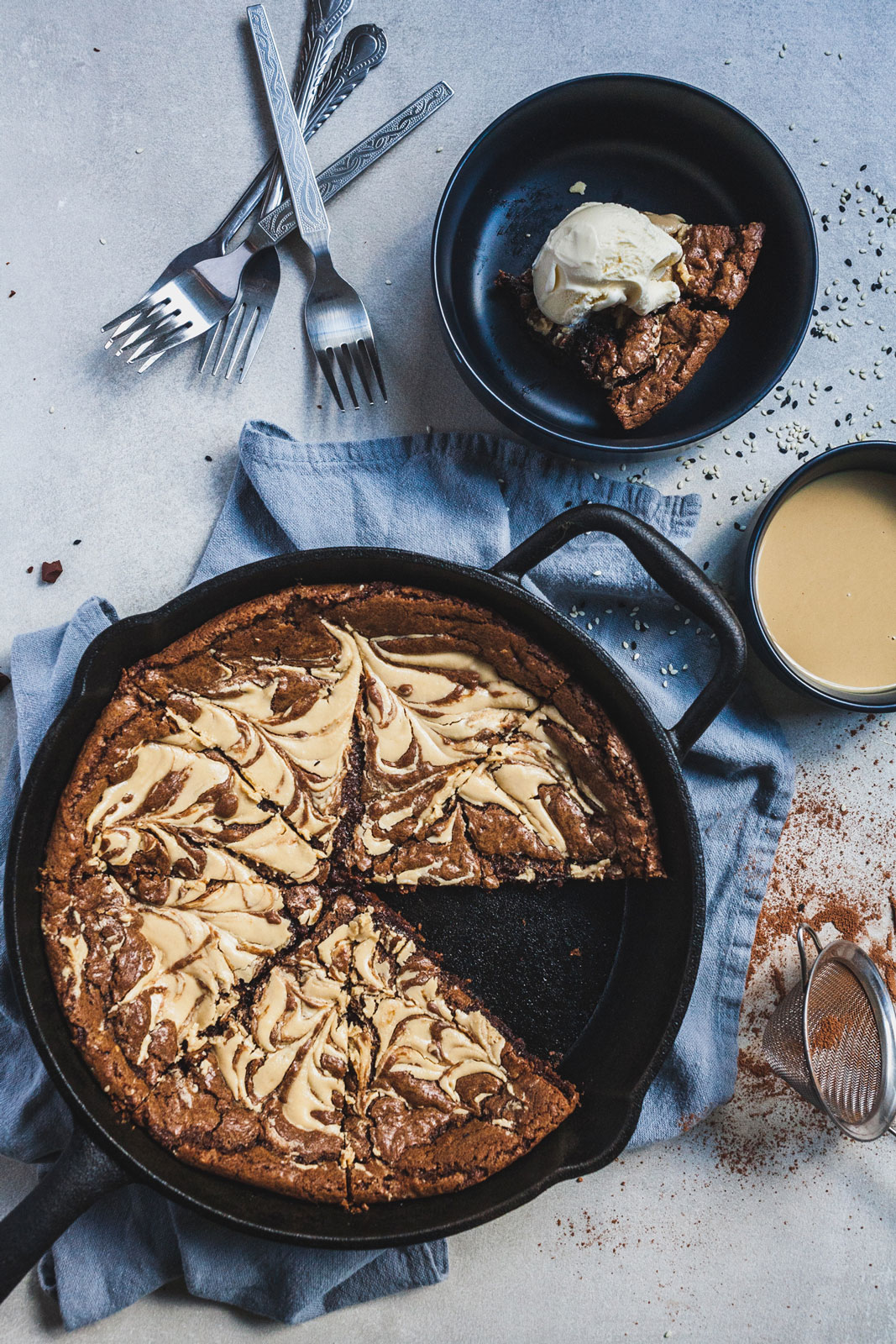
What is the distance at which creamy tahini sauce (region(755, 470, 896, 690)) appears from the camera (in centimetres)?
317

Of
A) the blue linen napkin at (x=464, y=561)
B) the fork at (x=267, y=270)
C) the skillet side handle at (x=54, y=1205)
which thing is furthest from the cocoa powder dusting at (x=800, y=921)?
the fork at (x=267, y=270)

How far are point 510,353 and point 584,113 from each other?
0.86 metres

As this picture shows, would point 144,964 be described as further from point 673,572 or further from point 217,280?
point 217,280

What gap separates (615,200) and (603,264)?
576mm

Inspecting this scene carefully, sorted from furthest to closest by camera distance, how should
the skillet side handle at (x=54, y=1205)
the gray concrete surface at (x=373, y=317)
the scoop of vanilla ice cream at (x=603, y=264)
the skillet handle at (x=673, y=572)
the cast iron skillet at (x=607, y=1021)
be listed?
1. the gray concrete surface at (x=373, y=317)
2. the scoop of vanilla ice cream at (x=603, y=264)
3. the skillet handle at (x=673, y=572)
4. the cast iron skillet at (x=607, y=1021)
5. the skillet side handle at (x=54, y=1205)

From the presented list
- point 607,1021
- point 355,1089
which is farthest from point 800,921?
point 355,1089

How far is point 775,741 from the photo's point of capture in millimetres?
3273

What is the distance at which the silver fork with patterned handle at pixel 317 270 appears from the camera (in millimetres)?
3143

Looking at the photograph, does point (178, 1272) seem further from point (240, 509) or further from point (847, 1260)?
point (240, 509)

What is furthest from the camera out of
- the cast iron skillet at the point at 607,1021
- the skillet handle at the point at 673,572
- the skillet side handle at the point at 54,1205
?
the skillet handle at the point at 673,572

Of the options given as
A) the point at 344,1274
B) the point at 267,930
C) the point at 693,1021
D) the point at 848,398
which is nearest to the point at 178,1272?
the point at 344,1274

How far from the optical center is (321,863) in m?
3.08

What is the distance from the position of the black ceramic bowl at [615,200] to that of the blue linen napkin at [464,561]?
10.7 inches

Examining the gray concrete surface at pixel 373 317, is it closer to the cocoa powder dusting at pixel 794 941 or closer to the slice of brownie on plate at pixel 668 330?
the cocoa powder dusting at pixel 794 941
